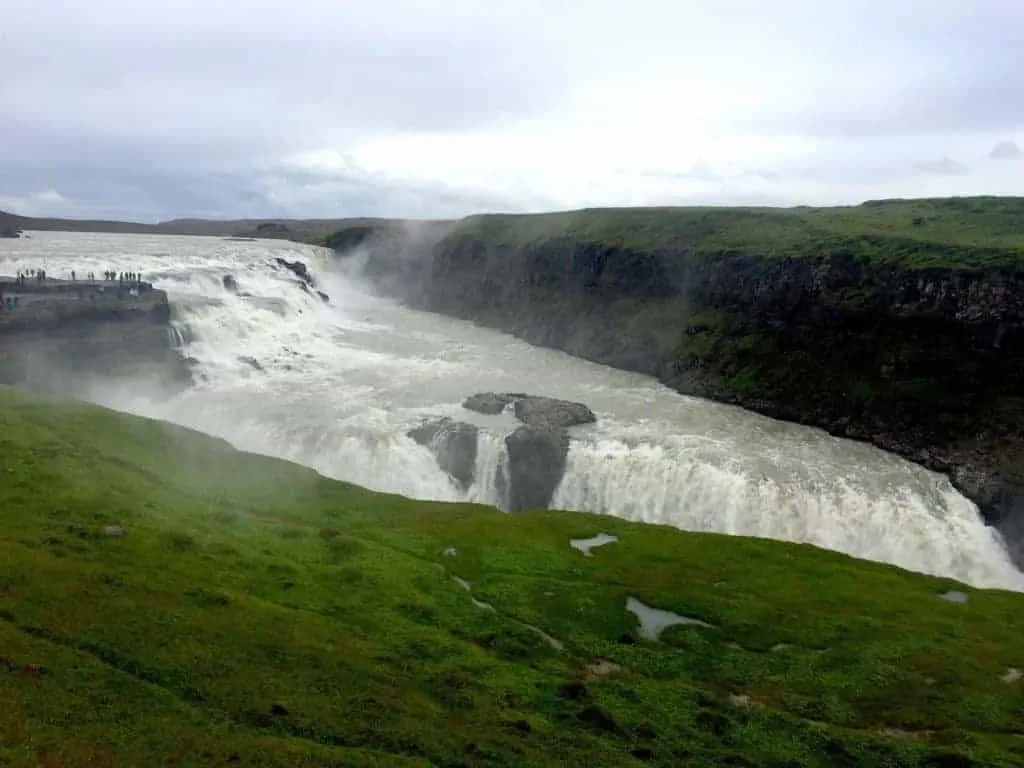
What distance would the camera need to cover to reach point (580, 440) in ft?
178

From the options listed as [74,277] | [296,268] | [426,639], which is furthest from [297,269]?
[426,639]

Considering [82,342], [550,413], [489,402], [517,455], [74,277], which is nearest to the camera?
[517,455]

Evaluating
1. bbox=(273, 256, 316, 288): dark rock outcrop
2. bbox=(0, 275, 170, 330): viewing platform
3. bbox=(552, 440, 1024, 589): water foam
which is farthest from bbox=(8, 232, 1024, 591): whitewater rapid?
bbox=(273, 256, 316, 288): dark rock outcrop

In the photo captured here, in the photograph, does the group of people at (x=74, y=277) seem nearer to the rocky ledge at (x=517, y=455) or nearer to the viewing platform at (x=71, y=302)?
the viewing platform at (x=71, y=302)

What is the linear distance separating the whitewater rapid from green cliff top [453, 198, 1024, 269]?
19.6 meters

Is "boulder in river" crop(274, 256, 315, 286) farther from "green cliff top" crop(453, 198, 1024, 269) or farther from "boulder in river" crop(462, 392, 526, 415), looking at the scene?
"boulder in river" crop(462, 392, 526, 415)

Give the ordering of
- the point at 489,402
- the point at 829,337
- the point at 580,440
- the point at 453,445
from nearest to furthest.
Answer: the point at 453,445
the point at 580,440
the point at 489,402
the point at 829,337

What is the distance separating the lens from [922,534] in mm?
46094

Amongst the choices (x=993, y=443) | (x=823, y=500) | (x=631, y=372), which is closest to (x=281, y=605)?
(x=823, y=500)

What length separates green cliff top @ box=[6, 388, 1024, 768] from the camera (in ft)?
60.4

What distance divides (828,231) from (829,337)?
2069 cm

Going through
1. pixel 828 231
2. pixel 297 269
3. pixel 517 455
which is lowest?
pixel 517 455

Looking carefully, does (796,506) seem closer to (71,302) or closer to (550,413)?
(550,413)

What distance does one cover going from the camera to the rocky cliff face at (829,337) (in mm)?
57969
